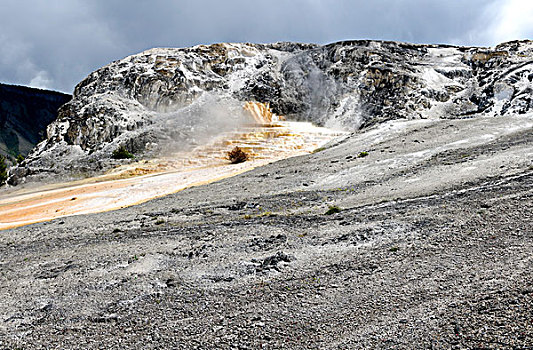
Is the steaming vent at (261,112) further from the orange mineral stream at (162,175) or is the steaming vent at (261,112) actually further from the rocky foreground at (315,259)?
the rocky foreground at (315,259)

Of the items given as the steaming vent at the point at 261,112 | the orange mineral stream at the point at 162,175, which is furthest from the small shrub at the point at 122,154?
the steaming vent at the point at 261,112

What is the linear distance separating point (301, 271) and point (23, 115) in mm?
143674

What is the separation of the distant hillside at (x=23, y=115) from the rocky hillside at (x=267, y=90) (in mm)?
65754

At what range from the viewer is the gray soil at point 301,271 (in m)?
5.00

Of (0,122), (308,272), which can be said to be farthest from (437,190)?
(0,122)

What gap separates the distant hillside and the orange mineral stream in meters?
88.7

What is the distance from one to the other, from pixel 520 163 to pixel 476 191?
11.0 feet

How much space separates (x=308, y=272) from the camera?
7035mm

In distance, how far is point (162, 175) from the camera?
26.3m

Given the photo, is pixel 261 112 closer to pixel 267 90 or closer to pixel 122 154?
pixel 267 90

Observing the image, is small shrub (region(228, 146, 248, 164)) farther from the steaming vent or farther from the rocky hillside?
the steaming vent

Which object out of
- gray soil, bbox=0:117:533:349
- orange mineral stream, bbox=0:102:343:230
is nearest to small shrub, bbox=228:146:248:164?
orange mineral stream, bbox=0:102:343:230

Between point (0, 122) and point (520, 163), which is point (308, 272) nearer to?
point (520, 163)

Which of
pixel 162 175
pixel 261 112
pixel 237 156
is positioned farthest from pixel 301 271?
pixel 261 112
